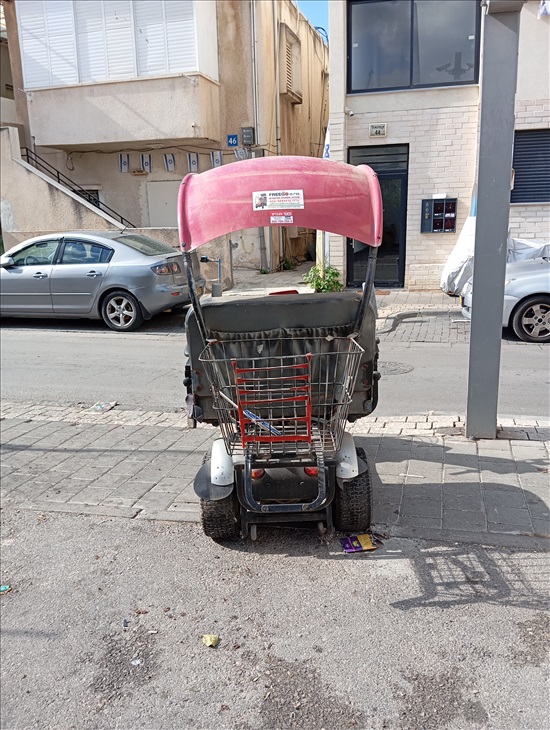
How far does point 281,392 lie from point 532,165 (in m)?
11.4

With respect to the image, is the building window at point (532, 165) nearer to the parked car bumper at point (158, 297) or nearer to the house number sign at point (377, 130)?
the house number sign at point (377, 130)

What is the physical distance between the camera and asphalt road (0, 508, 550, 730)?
258 cm

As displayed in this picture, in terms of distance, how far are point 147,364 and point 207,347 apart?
17.7ft

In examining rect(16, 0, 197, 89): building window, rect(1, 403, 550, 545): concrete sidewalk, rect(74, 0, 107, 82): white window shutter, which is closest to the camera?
rect(1, 403, 550, 545): concrete sidewalk

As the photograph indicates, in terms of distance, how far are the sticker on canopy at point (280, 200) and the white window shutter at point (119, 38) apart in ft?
49.9

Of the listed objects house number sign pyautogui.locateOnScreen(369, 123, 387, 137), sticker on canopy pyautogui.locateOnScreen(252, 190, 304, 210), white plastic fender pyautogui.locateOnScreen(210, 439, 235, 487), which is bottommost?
white plastic fender pyautogui.locateOnScreen(210, 439, 235, 487)

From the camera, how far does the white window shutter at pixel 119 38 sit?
16391mm

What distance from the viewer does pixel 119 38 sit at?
16.5 meters

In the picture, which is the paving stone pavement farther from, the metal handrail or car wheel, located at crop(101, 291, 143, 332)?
the metal handrail

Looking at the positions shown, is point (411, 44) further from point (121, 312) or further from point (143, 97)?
point (121, 312)

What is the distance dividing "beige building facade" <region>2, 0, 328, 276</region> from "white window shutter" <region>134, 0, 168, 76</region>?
0.09 ft

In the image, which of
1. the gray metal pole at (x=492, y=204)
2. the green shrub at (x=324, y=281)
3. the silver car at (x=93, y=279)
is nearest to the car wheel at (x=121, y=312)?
the silver car at (x=93, y=279)

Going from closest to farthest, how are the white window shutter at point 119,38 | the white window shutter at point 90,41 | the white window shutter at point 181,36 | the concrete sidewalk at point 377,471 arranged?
1. the concrete sidewalk at point 377,471
2. the white window shutter at point 181,36
3. the white window shutter at point 119,38
4. the white window shutter at point 90,41

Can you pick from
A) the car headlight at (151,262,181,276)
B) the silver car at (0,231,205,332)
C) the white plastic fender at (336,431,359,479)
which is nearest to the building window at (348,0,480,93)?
the car headlight at (151,262,181,276)
